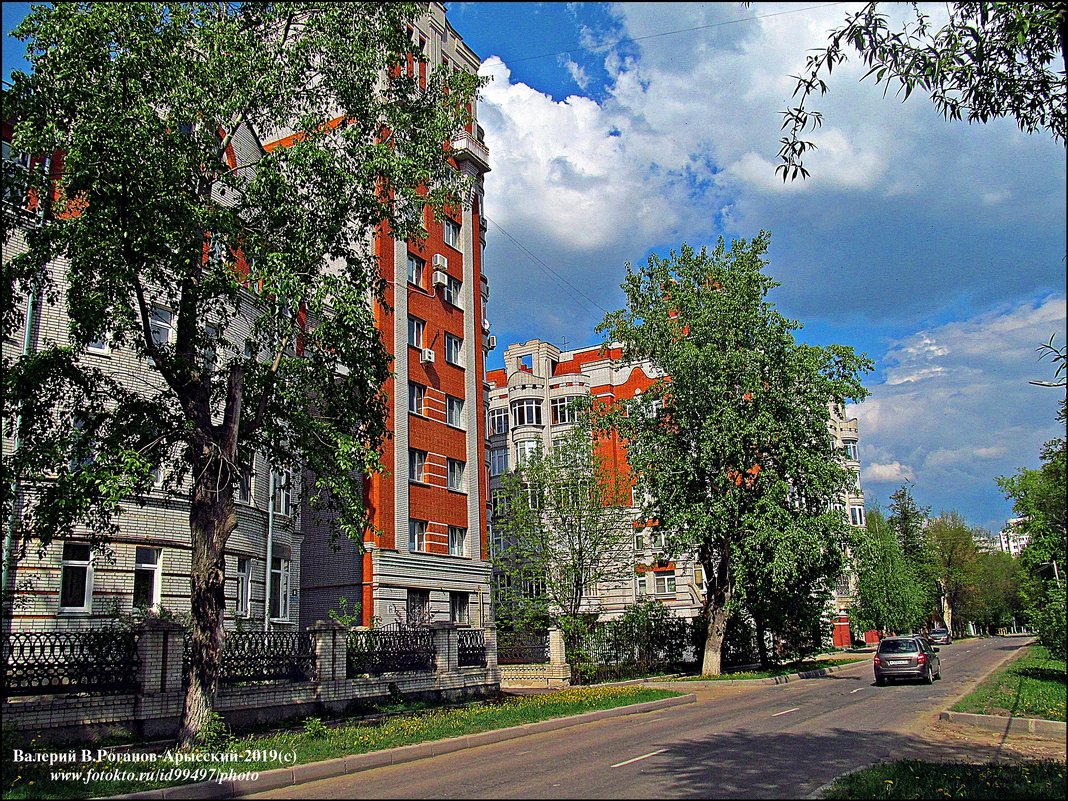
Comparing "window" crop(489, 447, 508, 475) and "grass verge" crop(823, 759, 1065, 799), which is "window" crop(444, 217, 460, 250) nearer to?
"window" crop(489, 447, 508, 475)

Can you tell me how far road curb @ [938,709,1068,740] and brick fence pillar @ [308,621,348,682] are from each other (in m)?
13.4

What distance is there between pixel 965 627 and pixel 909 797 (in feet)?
376

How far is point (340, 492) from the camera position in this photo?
54.9 feet

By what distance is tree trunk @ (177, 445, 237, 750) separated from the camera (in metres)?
14.6

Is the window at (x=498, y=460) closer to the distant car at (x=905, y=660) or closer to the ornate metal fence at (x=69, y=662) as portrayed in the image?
the distant car at (x=905, y=660)

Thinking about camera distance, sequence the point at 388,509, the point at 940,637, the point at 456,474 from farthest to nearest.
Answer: the point at 940,637, the point at 456,474, the point at 388,509

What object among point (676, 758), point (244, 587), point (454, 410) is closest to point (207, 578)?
point (676, 758)

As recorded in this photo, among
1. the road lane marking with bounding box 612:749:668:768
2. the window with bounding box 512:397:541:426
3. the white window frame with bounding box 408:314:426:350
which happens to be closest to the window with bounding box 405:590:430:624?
the white window frame with bounding box 408:314:426:350

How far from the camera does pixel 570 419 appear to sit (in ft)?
194

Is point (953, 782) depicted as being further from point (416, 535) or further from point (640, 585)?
point (640, 585)

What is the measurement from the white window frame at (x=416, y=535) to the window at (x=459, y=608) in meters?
2.50

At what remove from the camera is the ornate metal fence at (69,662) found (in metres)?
14.1

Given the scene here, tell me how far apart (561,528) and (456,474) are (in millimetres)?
4924

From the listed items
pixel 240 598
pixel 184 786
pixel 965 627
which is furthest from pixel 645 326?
pixel 965 627
